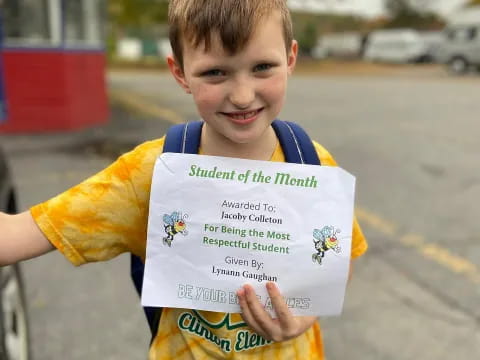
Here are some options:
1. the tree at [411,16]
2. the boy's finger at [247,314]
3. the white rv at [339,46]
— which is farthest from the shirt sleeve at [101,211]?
the tree at [411,16]

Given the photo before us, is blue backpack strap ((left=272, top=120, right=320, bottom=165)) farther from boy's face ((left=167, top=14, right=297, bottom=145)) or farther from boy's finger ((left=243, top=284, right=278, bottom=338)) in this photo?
boy's finger ((left=243, top=284, right=278, bottom=338))

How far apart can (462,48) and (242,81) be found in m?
23.1

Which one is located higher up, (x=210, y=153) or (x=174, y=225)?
(x=210, y=153)

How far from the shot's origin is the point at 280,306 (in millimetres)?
1159

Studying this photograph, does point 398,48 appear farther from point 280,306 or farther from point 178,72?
point 280,306

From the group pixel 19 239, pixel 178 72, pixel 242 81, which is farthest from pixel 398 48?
pixel 19 239

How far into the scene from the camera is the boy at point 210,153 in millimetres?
1057

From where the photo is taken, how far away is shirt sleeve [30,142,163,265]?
1167 mm

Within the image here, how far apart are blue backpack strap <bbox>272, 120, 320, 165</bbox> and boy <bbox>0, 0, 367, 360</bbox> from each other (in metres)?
0.03

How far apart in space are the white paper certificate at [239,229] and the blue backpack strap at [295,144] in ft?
0.29

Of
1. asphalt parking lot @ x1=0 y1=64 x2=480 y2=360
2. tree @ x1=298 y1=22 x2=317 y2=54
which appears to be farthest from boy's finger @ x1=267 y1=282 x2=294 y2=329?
tree @ x1=298 y1=22 x2=317 y2=54

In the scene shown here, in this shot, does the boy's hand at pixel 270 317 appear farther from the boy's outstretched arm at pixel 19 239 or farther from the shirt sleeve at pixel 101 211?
the boy's outstretched arm at pixel 19 239

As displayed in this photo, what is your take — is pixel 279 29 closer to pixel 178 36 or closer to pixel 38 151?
pixel 178 36

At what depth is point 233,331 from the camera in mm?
1250
